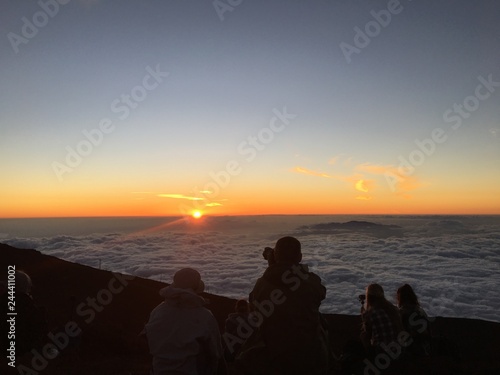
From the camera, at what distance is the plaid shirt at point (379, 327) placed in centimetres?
487

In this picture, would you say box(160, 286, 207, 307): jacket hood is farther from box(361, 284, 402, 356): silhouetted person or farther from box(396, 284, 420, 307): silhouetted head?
box(396, 284, 420, 307): silhouetted head

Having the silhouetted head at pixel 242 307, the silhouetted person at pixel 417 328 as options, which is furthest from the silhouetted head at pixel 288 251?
the silhouetted head at pixel 242 307

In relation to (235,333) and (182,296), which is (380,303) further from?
(182,296)

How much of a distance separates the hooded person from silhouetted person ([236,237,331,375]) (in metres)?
0.36

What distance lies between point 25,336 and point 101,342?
15.6 feet

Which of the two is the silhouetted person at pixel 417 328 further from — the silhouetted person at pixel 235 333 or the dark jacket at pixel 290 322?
the dark jacket at pixel 290 322

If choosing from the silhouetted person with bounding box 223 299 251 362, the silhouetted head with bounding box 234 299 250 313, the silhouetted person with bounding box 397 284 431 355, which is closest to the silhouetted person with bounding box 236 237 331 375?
the silhouetted person with bounding box 223 299 251 362

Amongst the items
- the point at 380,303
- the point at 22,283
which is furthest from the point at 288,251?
the point at 22,283

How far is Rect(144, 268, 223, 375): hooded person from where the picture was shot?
318cm

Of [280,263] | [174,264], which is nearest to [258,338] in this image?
[280,263]

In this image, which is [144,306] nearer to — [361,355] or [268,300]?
[361,355]

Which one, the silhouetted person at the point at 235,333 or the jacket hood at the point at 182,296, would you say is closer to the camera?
the jacket hood at the point at 182,296

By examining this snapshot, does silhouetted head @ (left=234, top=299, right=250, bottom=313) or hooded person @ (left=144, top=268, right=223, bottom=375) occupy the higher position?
hooded person @ (left=144, top=268, right=223, bottom=375)

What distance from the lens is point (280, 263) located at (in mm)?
3471
